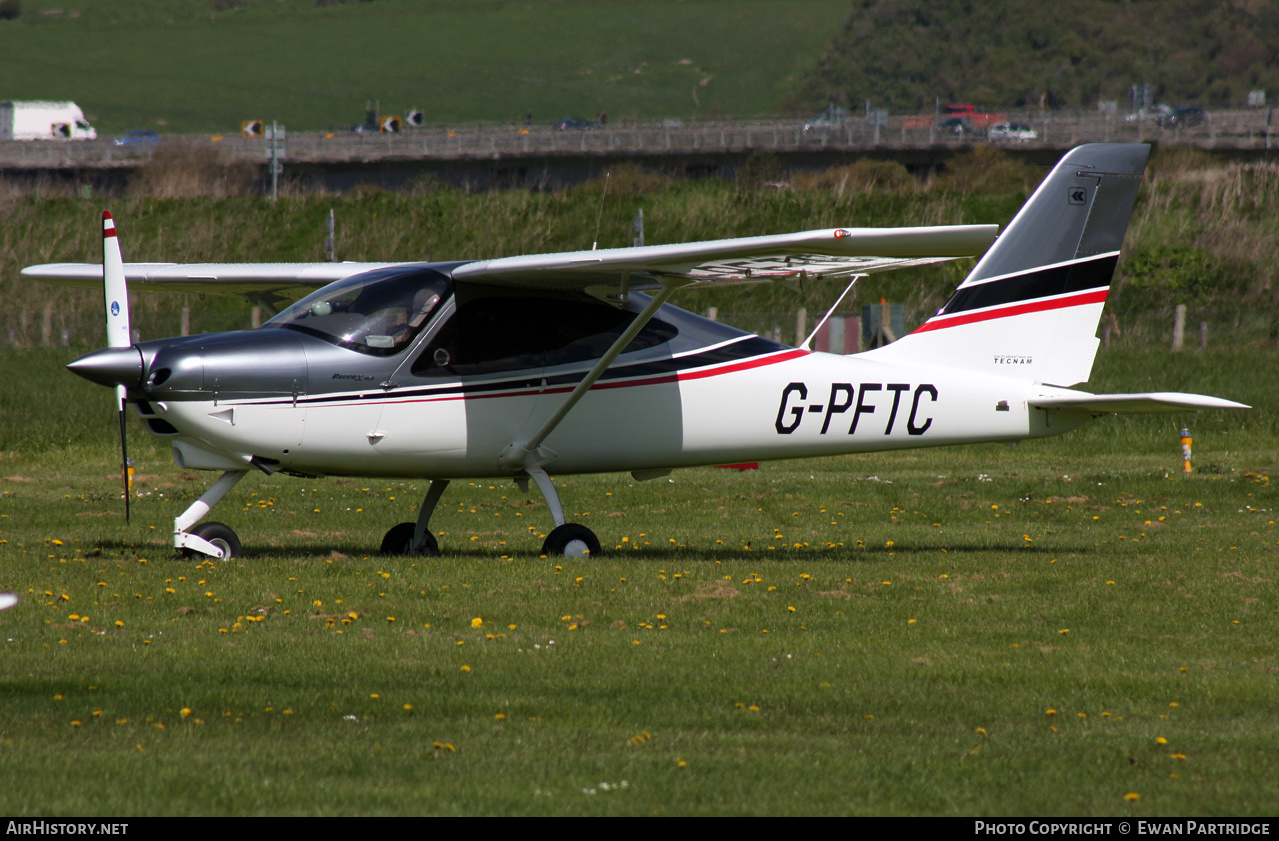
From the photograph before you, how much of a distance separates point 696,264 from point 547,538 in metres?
2.78

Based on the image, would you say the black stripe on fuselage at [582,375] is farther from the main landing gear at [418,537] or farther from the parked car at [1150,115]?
the parked car at [1150,115]

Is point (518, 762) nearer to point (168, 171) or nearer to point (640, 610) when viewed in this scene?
point (640, 610)

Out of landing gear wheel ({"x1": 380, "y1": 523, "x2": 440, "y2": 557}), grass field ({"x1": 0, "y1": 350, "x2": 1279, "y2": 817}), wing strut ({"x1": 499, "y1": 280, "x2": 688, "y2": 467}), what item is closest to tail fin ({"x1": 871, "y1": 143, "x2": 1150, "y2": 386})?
grass field ({"x1": 0, "y1": 350, "x2": 1279, "y2": 817})

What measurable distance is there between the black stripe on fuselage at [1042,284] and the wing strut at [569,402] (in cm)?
306

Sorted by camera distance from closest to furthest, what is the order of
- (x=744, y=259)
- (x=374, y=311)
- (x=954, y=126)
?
(x=744, y=259), (x=374, y=311), (x=954, y=126)

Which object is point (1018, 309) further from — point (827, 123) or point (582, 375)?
point (827, 123)

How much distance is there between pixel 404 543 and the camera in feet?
40.0

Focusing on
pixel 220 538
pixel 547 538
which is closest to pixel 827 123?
pixel 547 538

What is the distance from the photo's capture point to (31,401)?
2562cm

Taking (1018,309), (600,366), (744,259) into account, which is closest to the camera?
(744,259)

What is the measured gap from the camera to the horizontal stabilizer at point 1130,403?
10.9m

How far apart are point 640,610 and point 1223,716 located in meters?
3.79

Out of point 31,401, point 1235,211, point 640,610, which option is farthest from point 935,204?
point 640,610

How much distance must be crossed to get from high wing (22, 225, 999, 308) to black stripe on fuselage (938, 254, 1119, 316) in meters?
1.10
